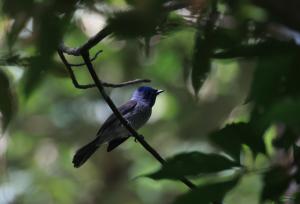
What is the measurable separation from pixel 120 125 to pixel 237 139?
4.55 meters

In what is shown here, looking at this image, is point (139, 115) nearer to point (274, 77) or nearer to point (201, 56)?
point (201, 56)

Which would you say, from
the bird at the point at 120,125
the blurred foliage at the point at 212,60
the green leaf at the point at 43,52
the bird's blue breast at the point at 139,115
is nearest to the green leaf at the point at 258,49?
the blurred foliage at the point at 212,60

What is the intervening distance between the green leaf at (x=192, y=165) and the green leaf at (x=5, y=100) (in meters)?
0.27

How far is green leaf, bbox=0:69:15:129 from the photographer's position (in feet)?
3.59

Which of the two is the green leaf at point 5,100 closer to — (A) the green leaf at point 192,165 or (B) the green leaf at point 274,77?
(A) the green leaf at point 192,165

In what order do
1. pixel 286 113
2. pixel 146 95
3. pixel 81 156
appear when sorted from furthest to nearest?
pixel 146 95, pixel 81 156, pixel 286 113

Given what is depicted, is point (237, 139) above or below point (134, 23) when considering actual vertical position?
below

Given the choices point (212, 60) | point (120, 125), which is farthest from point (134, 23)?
point (120, 125)

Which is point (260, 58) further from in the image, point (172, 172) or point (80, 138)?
point (80, 138)

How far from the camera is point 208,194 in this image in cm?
93

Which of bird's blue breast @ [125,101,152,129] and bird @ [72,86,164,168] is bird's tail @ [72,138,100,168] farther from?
bird's blue breast @ [125,101,152,129]

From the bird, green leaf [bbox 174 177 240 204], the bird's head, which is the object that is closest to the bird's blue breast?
the bird

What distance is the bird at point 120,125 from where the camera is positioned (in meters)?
5.41

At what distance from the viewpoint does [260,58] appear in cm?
91
